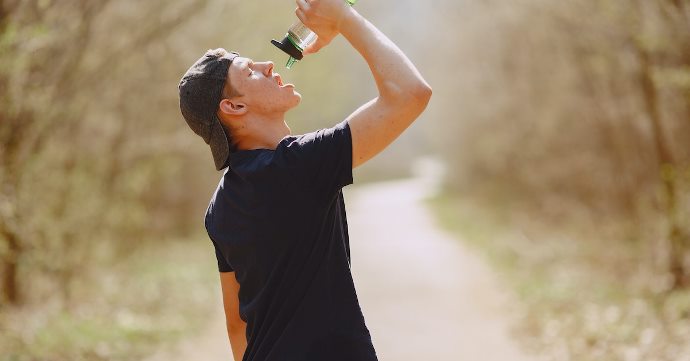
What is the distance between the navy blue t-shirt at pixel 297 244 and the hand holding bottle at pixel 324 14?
31cm

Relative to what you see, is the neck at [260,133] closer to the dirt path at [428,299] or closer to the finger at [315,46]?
the finger at [315,46]

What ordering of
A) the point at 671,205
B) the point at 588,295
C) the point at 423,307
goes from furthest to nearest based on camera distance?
the point at 423,307 → the point at 588,295 → the point at 671,205

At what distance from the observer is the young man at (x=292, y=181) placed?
6.82 ft

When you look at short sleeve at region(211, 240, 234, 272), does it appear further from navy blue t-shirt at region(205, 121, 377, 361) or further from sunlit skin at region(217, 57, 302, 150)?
sunlit skin at region(217, 57, 302, 150)

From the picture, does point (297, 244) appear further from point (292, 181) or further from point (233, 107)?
point (233, 107)

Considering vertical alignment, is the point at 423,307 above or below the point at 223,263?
above

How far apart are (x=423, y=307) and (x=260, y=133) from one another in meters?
7.72

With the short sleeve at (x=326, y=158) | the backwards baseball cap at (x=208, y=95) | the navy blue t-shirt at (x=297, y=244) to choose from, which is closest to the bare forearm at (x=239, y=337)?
the navy blue t-shirt at (x=297, y=244)

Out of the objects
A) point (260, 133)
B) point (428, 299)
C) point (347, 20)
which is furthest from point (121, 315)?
point (347, 20)

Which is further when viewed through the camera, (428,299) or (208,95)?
(428,299)

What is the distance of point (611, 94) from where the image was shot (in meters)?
13.1

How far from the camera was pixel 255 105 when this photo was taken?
2.31 metres

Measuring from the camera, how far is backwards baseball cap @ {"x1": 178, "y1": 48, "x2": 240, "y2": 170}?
2.28 m

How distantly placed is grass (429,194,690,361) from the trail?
361 millimetres
